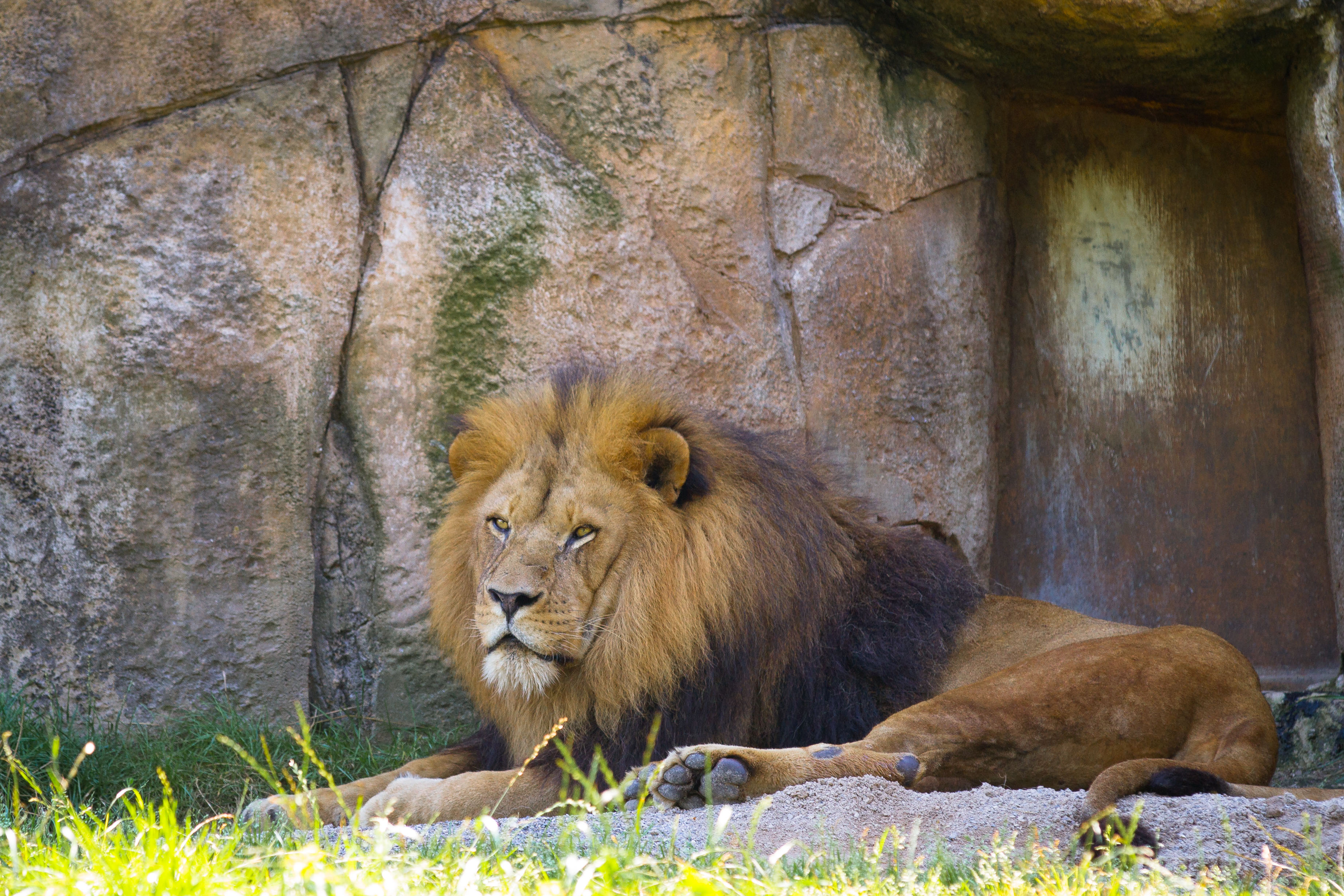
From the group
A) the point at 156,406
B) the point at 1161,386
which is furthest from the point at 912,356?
the point at 156,406

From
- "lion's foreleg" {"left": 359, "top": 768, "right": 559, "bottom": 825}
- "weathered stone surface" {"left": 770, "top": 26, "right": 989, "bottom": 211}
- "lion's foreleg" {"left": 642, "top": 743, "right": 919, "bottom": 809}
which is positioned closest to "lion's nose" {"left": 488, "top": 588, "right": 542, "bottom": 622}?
"lion's foreleg" {"left": 359, "top": 768, "right": 559, "bottom": 825}

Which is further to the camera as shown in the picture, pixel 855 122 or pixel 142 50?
pixel 855 122

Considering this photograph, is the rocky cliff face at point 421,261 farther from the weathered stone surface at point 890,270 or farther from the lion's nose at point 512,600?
the lion's nose at point 512,600

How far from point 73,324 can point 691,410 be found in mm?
2233

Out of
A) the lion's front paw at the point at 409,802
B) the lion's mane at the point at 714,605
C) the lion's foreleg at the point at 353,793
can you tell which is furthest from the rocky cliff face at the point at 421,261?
the lion's front paw at the point at 409,802

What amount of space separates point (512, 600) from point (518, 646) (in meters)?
0.13

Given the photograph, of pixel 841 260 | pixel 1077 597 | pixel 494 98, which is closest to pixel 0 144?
pixel 494 98

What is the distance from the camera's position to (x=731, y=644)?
356cm

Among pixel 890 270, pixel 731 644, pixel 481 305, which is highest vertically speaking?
pixel 890 270

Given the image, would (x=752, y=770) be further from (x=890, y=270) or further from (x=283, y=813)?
(x=890, y=270)

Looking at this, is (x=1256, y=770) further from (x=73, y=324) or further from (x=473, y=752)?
(x=73, y=324)

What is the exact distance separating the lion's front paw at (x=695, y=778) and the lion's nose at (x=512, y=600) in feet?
1.96

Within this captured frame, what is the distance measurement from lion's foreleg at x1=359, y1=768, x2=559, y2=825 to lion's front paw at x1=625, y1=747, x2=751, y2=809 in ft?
1.92

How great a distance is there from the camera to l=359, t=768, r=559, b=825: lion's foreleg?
11.3 ft
